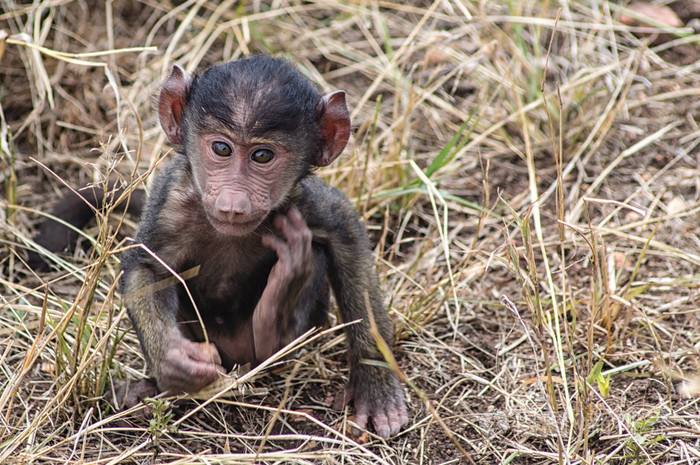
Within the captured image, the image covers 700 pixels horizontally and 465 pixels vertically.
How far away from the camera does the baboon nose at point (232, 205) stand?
A: 4316 mm

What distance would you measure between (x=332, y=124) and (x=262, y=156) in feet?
1.32

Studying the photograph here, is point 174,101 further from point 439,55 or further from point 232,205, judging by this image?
point 439,55

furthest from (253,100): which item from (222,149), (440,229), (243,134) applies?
(440,229)

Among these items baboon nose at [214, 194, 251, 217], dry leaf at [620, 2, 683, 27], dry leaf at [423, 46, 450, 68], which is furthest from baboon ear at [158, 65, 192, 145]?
dry leaf at [620, 2, 683, 27]

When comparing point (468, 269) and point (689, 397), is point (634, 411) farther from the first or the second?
point (468, 269)

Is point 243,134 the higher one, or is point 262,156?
point 243,134

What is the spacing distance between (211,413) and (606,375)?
1717mm

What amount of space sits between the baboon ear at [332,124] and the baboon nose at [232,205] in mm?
558

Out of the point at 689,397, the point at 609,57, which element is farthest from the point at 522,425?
the point at 609,57

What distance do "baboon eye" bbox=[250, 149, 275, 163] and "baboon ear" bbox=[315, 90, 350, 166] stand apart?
32cm

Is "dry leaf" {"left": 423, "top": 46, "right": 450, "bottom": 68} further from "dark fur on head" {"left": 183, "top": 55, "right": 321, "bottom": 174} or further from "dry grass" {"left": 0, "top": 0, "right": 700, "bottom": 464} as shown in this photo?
"dark fur on head" {"left": 183, "top": 55, "right": 321, "bottom": 174}

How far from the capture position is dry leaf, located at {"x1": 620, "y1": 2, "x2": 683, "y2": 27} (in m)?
7.46

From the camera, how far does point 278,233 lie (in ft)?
15.5

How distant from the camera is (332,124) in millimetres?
4754
